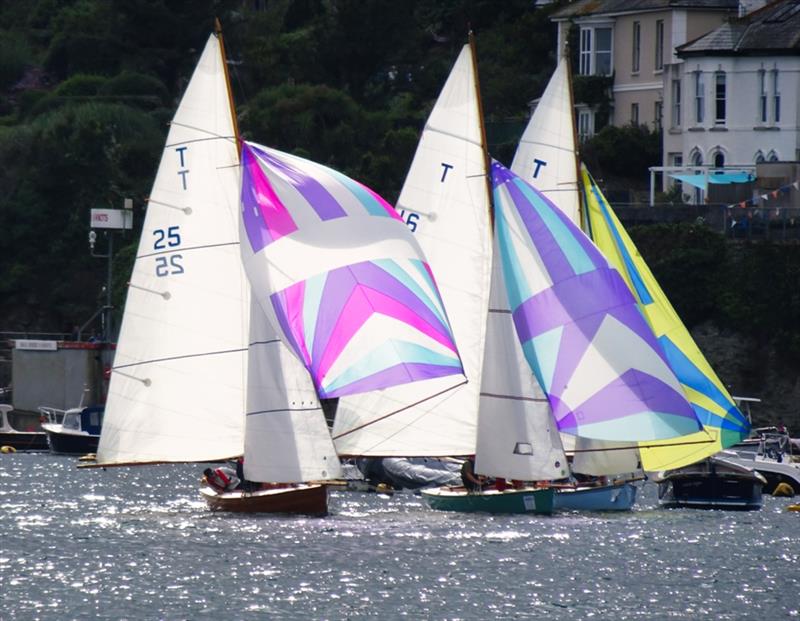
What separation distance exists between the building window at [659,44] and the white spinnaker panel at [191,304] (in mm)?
40774

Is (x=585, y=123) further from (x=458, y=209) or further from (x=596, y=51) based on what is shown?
(x=458, y=209)

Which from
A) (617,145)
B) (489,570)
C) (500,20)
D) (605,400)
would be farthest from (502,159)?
(489,570)

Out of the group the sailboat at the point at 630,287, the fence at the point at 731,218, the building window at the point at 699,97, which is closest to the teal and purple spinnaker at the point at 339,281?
the sailboat at the point at 630,287

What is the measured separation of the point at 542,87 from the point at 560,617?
55.2 meters

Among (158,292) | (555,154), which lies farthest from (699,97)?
(158,292)

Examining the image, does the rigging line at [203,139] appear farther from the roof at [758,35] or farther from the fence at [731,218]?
the roof at [758,35]

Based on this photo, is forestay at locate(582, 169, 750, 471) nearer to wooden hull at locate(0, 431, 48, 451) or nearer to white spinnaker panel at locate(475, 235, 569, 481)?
white spinnaker panel at locate(475, 235, 569, 481)

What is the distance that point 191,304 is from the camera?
143ft

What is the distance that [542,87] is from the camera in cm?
8762

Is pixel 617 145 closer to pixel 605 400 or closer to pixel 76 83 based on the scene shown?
pixel 76 83

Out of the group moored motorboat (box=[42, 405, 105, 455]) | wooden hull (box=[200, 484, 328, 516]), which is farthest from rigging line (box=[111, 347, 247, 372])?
moored motorboat (box=[42, 405, 105, 455])

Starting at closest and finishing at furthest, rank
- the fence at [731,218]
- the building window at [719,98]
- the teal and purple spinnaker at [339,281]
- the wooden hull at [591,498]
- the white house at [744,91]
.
Result: the teal and purple spinnaker at [339,281], the wooden hull at [591,498], the fence at [731,218], the white house at [744,91], the building window at [719,98]

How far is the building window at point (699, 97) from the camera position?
253 ft

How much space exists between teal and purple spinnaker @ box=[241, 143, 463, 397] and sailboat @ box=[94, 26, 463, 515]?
19 mm
